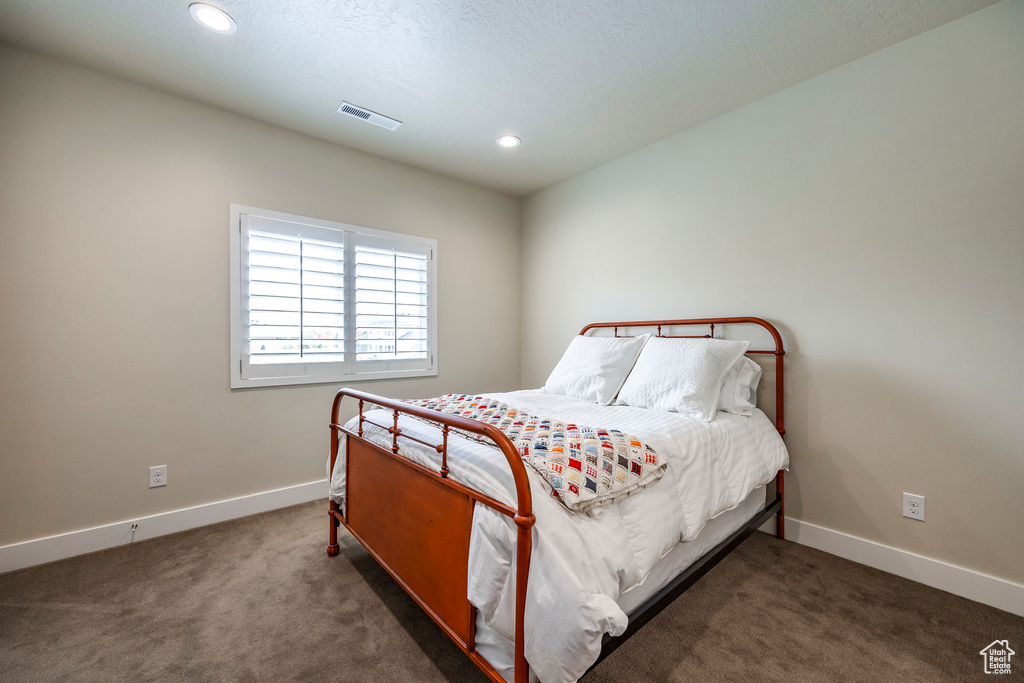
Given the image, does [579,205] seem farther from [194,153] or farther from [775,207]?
[194,153]

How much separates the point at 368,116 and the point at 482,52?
965mm

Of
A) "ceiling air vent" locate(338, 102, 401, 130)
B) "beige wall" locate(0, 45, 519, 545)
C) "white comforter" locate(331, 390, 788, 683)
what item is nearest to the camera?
"white comforter" locate(331, 390, 788, 683)

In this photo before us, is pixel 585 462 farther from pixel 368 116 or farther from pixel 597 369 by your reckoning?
pixel 368 116

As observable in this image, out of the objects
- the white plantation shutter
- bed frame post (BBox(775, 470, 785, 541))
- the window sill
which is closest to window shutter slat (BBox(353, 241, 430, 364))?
the white plantation shutter

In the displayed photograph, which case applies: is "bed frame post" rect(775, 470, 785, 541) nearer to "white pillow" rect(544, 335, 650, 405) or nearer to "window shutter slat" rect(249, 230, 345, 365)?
"white pillow" rect(544, 335, 650, 405)

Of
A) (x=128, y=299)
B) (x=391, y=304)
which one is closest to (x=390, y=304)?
(x=391, y=304)

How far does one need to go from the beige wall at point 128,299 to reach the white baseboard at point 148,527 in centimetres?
5

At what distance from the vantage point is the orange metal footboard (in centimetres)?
108

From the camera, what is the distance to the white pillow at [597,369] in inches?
103

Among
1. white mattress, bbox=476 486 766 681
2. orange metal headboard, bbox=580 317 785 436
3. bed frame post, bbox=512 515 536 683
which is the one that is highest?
orange metal headboard, bbox=580 317 785 436

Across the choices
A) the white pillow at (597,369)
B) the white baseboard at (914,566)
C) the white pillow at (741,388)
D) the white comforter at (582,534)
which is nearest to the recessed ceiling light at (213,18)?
the white comforter at (582,534)

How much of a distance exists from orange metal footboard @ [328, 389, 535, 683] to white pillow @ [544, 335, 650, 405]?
1.29m

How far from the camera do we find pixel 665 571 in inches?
58.0

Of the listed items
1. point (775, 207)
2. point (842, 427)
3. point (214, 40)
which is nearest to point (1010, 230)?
point (775, 207)
